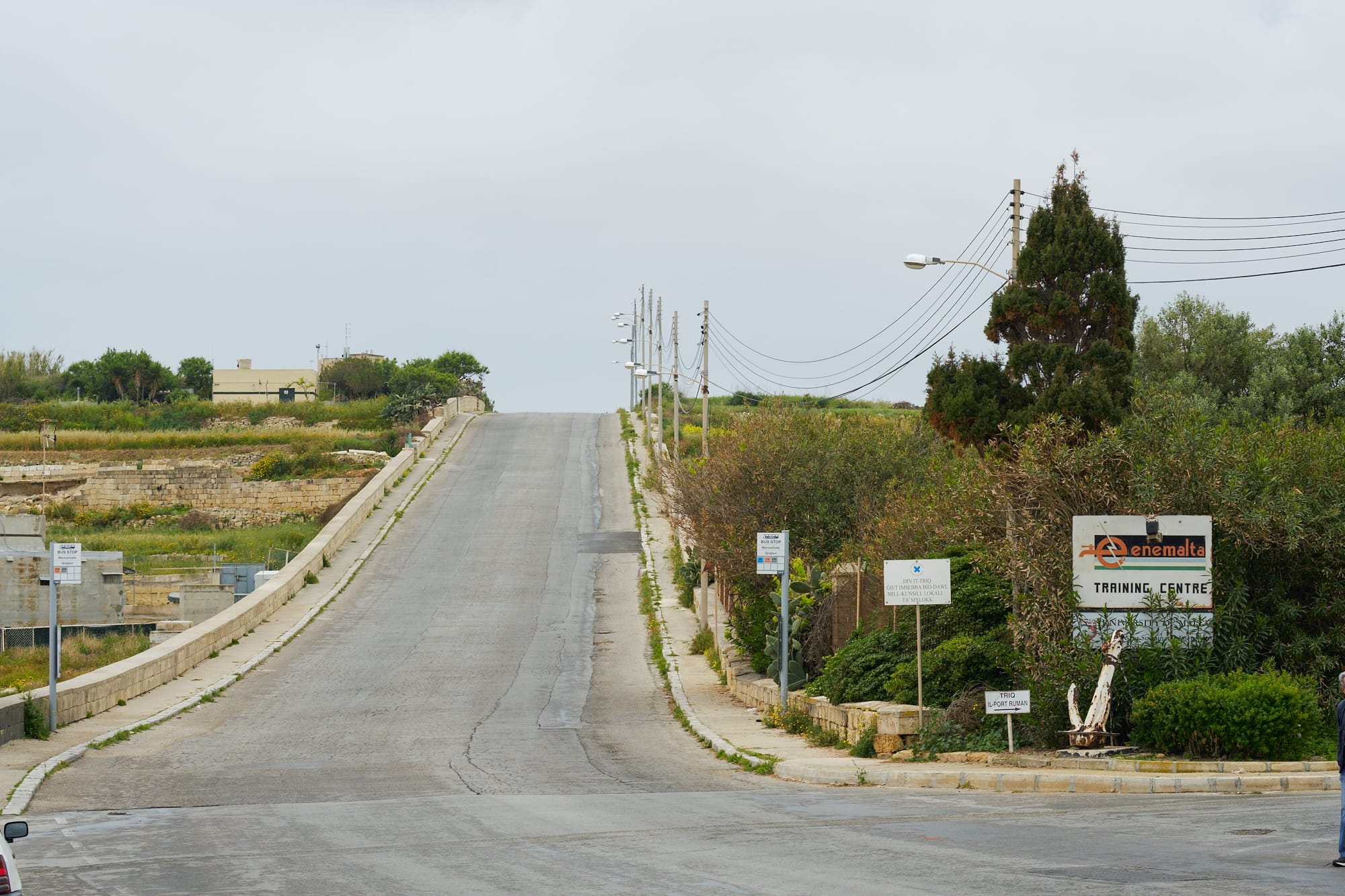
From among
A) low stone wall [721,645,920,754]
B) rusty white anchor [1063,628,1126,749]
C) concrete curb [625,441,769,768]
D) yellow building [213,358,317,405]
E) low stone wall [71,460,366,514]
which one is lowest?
concrete curb [625,441,769,768]

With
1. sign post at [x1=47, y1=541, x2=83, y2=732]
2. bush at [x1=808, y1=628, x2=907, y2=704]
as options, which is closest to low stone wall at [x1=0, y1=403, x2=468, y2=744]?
sign post at [x1=47, y1=541, x2=83, y2=732]

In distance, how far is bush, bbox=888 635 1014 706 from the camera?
682 inches

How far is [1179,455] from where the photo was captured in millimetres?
16375

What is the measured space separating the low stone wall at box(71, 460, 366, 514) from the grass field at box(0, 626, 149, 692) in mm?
27942

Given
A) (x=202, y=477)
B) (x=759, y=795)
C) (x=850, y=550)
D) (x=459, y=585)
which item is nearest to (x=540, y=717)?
(x=850, y=550)

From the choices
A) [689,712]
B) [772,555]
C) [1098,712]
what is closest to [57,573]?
[689,712]

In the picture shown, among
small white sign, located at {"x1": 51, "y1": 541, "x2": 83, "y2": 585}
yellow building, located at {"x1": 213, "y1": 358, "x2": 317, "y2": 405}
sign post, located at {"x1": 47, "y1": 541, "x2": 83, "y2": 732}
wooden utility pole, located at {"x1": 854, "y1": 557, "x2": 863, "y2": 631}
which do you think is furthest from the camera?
yellow building, located at {"x1": 213, "y1": 358, "x2": 317, "y2": 405}

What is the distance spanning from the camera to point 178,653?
24.9 meters

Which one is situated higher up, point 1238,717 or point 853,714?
point 1238,717

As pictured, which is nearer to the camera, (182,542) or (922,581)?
(922,581)

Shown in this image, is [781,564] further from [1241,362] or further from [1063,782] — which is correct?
[1241,362]

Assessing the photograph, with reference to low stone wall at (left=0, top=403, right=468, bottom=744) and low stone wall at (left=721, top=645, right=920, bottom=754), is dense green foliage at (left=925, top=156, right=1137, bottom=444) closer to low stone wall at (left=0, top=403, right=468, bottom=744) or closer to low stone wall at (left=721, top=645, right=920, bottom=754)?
low stone wall at (left=721, top=645, right=920, bottom=754)

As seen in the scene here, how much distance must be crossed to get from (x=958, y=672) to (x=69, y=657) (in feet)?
63.1

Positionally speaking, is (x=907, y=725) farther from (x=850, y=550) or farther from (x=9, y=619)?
(x=9, y=619)
